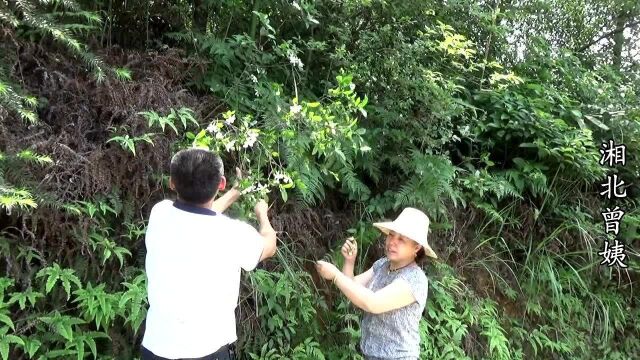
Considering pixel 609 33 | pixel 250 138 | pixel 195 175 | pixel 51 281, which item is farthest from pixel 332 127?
pixel 609 33

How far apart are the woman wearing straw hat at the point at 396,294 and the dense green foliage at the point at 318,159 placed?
691mm

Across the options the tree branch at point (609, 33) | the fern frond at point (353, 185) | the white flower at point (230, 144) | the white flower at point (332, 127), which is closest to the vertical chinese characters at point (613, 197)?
the tree branch at point (609, 33)

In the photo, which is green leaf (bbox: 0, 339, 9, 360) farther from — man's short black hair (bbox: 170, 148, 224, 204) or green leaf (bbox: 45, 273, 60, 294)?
man's short black hair (bbox: 170, 148, 224, 204)

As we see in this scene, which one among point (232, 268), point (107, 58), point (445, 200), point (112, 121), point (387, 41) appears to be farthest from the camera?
point (445, 200)

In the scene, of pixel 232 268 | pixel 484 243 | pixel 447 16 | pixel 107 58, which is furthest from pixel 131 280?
pixel 447 16

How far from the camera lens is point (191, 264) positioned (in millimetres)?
2096

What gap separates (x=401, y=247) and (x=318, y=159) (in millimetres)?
1516

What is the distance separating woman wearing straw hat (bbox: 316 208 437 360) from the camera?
2672mm

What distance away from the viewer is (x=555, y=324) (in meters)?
5.20

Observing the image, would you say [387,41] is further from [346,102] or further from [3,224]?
[3,224]

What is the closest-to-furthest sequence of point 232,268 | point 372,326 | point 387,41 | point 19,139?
point 232,268
point 372,326
point 19,139
point 387,41

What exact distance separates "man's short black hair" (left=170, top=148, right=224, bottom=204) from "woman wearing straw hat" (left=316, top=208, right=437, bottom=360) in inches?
31.6

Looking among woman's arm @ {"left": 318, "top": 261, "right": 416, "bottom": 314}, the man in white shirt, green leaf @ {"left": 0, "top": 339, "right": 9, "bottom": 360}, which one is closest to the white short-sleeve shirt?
the man in white shirt

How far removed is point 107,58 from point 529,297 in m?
4.07
